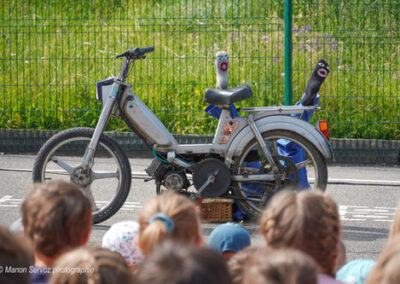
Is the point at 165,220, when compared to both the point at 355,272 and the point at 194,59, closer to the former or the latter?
the point at 355,272

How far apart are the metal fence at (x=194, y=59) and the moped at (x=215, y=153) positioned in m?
3.01

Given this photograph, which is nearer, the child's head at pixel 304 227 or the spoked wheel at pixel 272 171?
the child's head at pixel 304 227

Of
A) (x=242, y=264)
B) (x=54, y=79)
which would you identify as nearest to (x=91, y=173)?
(x=242, y=264)

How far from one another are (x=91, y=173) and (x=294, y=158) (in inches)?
66.7

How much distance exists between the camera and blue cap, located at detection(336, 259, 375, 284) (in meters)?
3.23

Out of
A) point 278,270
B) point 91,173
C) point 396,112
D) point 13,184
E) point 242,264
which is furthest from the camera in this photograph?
point 396,112

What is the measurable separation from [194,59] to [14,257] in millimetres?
7634

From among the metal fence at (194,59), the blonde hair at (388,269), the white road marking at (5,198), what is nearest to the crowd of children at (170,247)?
the blonde hair at (388,269)

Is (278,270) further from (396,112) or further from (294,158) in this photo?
(396,112)

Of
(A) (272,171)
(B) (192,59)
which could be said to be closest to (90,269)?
(A) (272,171)

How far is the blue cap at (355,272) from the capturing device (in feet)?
10.6

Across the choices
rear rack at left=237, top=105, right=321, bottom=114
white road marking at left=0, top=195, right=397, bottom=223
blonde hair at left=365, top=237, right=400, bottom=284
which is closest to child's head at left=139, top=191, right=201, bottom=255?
blonde hair at left=365, top=237, right=400, bottom=284

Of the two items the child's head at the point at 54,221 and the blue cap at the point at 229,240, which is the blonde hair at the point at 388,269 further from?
the blue cap at the point at 229,240

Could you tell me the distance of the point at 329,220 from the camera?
2961 millimetres
